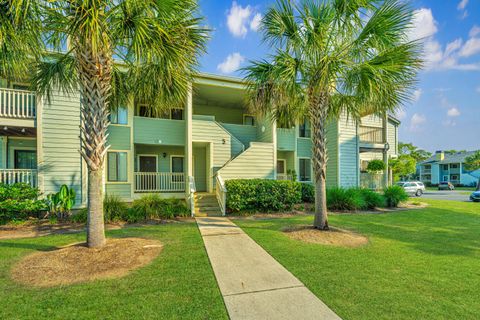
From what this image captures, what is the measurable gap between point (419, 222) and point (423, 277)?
6.39 metres

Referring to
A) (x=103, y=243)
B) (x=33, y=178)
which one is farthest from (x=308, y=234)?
(x=33, y=178)

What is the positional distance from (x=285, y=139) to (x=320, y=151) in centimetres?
810

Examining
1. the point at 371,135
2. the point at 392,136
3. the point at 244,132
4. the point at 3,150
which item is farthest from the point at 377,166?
the point at 3,150

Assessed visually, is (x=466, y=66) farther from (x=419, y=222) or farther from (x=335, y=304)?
(x=335, y=304)

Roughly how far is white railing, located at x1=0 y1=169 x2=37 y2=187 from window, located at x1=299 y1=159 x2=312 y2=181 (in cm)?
1436

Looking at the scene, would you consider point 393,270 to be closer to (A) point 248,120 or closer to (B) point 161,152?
(B) point 161,152

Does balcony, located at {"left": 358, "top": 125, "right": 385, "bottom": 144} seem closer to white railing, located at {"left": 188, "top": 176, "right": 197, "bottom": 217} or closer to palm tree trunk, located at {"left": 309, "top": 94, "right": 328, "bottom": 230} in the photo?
palm tree trunk, located at {"left": 309, "top": 94, "right": 328, "bottom": 230}

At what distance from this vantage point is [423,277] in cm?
420

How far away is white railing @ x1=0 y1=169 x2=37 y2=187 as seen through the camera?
30.5 feet

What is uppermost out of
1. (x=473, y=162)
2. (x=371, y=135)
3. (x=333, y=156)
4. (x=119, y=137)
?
(x=371, y=135)

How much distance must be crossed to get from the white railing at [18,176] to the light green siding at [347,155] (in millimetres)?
16504

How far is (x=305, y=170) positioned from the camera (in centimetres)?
1608

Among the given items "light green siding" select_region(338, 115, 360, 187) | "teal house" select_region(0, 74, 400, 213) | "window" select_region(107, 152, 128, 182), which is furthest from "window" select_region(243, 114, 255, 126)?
"window" select_region(107, 152, 128, 182)

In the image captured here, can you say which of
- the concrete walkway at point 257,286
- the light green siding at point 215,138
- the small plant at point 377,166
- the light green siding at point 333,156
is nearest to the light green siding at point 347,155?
the light green siding at point 333,156
